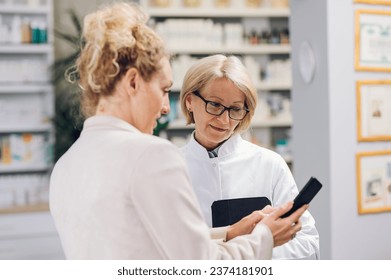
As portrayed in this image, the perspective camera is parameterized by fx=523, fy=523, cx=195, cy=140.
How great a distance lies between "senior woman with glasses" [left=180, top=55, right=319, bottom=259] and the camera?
1.70m

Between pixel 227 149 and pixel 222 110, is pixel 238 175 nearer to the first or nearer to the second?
pixel 227 149

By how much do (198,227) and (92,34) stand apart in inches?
18.0

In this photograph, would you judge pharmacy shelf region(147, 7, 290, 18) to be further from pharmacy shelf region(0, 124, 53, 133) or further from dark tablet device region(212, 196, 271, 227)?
dark tablet device region(212, 196, 271, 227)

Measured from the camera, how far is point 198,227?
1.02 metres

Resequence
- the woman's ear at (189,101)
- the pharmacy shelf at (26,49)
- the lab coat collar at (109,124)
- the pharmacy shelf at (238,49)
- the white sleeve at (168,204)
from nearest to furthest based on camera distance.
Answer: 1. the white sleeve at (168,204)
2. the lab coat collar at (109,124)
3. the woman's ear at (189,101)
4. the pharmacy shelf at (26,49)
5. the pharmacy shelf at (238,49)

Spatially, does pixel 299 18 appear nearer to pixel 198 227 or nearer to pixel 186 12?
pixel 186 12

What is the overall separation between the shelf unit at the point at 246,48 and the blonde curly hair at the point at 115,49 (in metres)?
3.69

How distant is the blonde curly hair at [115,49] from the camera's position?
1.07 meters

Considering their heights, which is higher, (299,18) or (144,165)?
(299,18)

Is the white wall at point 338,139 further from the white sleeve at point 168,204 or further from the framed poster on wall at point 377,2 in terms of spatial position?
the white sleeve at point 168,204

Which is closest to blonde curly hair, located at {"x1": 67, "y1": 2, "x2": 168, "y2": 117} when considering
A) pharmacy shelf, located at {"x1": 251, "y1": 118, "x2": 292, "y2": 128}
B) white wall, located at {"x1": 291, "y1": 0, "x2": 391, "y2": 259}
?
white wall, located at {"x1": 291, "y1": 0, "x2": 391, "y2": 259}

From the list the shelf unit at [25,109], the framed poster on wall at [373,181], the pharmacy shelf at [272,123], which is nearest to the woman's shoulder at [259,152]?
the framed poster on wall at [373,181]

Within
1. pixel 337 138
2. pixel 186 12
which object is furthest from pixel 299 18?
pixel 186 12

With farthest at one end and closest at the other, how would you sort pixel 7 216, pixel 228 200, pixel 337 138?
pixel 7 216 < pixel 337 138 < pixel 228 200
